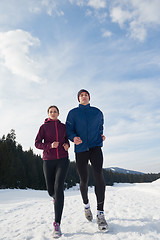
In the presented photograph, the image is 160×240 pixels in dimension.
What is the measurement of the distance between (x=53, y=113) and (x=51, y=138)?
22.2 inches

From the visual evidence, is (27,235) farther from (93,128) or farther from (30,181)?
(30,181)

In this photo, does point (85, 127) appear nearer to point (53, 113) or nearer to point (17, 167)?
point (53, 113)

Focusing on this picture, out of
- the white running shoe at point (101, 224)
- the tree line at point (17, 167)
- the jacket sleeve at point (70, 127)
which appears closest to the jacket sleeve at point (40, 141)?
the jacket sleeve at point (70, 127)

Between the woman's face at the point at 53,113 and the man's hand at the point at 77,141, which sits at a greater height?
the woman's face at the point at 53,113

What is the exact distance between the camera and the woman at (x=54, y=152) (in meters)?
3.32

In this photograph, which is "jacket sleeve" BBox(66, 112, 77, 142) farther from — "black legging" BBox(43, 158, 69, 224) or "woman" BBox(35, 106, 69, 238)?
"black legging" BBox(43, 158, 69, 224)

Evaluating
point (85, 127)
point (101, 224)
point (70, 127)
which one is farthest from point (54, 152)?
point (101, 224)

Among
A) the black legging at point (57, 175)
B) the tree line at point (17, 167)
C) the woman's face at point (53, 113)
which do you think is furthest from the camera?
the tree line at point (17, 167)

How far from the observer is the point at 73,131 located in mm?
3752

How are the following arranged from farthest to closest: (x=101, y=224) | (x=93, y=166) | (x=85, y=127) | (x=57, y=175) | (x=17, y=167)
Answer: (x=17, y=167) → (x=85, y=127) → (x=93, y=166) → (x=57, y=175) → (x=101, y=224)

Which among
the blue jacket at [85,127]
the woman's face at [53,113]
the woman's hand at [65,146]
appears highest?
the woman's face at [53,113]

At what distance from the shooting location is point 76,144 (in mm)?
3629

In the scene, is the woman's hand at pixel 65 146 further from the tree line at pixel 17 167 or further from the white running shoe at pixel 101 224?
the tree line at pixel 17 167

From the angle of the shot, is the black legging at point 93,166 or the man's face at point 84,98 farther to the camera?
the man's face at point 84,98
